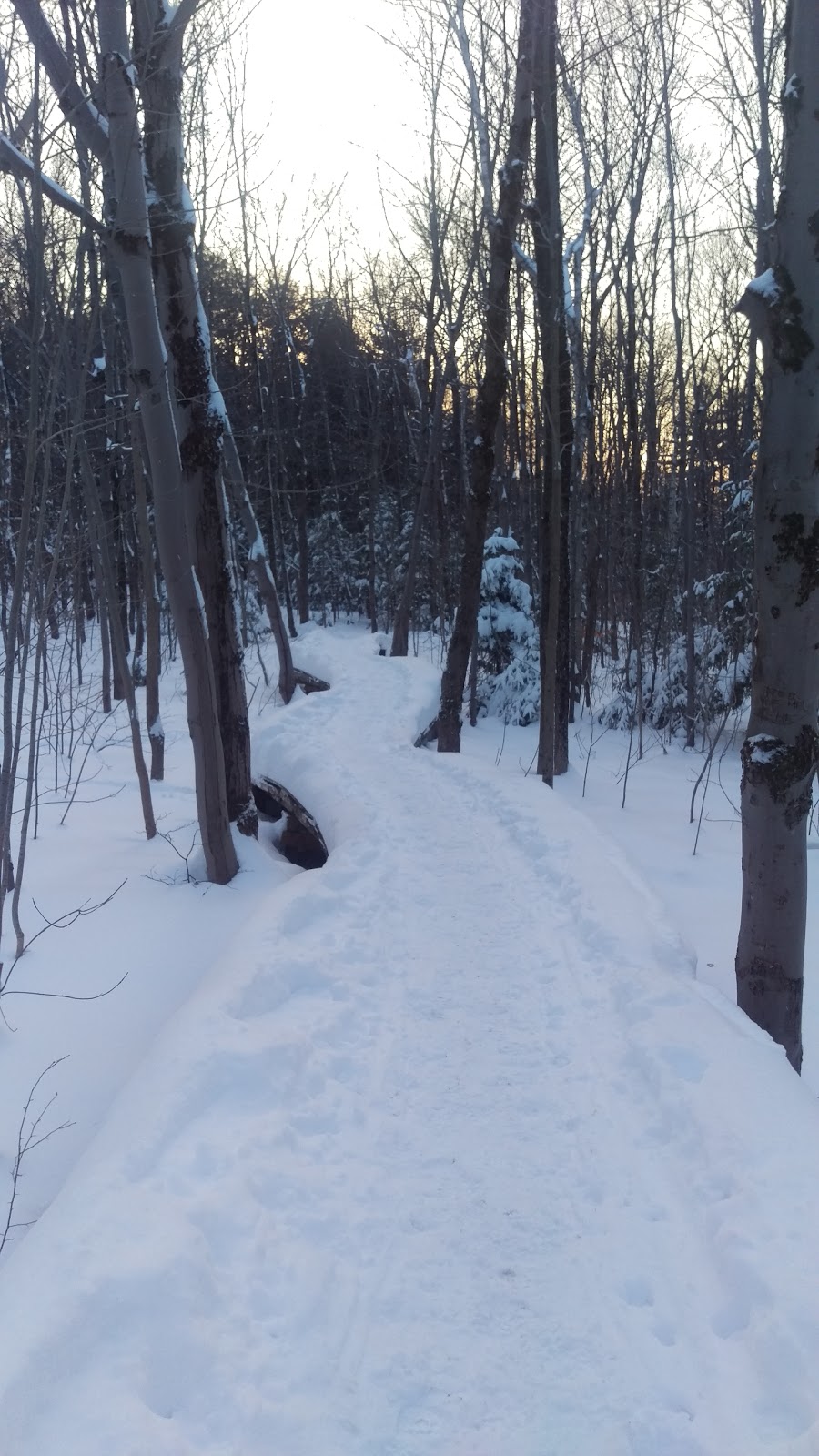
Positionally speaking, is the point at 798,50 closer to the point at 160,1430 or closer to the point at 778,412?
the point at 778,412

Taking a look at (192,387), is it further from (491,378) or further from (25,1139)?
(25,1139)

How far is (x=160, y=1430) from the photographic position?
2164mm

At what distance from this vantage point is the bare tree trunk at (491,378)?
9555 millimetres

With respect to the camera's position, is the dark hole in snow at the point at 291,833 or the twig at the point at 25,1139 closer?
the twig at the point at 25,1139

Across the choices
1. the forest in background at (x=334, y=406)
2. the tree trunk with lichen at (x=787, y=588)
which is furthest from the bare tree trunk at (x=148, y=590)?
the tree trunk with lichen at (x=787, y=588)

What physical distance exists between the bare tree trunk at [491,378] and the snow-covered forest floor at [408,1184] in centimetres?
533

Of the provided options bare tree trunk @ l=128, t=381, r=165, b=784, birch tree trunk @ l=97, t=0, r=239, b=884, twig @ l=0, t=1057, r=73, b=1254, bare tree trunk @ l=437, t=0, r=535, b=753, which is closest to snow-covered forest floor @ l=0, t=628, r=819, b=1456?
twig @ l=0, t=1057, r=73, b=1254

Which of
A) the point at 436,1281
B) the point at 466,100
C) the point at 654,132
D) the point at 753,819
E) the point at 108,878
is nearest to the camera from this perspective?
the point at 436,1281

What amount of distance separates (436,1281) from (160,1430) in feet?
3.05

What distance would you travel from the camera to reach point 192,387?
704cm

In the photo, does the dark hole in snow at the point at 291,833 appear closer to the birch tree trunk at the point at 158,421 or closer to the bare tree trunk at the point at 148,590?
the bare tree trunk at the point at 148,590

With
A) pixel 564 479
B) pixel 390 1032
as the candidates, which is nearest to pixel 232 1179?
pixel 390 1032

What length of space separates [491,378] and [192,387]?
4.49 metres

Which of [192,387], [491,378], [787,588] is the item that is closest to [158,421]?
[192,387]
